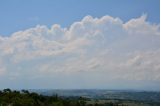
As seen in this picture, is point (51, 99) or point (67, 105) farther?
point (51, 99)

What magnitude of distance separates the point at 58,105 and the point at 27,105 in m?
14.9

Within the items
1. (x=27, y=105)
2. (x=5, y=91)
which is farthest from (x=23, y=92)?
(x=27, y=105)

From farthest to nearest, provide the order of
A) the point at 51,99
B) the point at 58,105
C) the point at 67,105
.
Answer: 1. the point at 51,99
2. the point at 67,105
3. the point at 58,105

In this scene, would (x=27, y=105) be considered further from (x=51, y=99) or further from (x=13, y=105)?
(x=51, y=99)

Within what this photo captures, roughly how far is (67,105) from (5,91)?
33656mm

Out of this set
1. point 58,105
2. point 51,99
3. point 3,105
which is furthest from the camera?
point 51,99

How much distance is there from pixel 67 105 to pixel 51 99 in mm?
11574

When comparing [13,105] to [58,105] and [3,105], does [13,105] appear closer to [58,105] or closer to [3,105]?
[3,105]

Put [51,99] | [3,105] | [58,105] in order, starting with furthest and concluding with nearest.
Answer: [51,99], [58,105], [3,105]

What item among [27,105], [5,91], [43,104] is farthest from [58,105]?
[5,91]

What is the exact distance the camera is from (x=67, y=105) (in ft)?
454

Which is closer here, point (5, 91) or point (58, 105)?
point (58, 105)

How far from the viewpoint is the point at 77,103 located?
472 feet

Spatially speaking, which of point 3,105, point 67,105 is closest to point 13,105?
point 3,105
